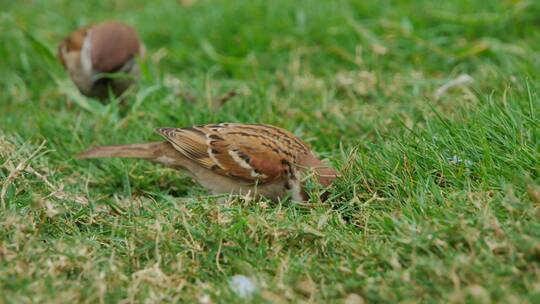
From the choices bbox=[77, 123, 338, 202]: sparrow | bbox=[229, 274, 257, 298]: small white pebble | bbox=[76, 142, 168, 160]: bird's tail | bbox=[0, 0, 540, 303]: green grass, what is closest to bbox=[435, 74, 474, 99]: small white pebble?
bbox=[0, 0, 540, 303]: green grass

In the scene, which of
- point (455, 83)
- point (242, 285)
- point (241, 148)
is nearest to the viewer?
point (242, 285)

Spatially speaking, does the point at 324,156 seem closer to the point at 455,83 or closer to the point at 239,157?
the point at 239,157

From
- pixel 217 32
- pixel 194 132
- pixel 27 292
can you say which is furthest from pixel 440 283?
pixel 217 32

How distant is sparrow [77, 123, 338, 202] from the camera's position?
4254 mm

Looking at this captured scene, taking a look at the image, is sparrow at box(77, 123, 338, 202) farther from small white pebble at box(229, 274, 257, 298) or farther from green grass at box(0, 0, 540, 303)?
small white pebble at box(229, 274, 257, 298)

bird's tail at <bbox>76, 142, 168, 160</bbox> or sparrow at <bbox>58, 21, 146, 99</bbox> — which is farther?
sparrow at <bbox>58, 21, 146, 99</bbox>

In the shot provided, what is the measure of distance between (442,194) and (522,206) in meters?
0.47

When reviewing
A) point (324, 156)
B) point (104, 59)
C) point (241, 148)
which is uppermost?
point (241, 148)

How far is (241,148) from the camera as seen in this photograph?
14.5ft

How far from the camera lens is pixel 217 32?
23.5ft

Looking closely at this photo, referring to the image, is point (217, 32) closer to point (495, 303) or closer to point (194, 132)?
point (194, 132)

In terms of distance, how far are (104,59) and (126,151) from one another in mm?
1884

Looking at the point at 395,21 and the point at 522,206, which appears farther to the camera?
the point at 395,21

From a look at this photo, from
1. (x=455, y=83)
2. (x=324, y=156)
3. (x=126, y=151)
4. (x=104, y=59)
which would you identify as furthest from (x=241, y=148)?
(x=104, y=59)
